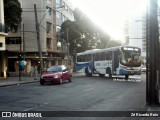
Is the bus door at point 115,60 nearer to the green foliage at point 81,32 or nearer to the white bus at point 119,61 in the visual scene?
the white bus at point 119,61

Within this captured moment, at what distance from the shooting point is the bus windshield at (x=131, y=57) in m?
33.4

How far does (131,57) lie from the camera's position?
33.6 m

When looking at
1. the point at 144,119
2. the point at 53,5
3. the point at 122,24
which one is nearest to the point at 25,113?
the point at 144,119

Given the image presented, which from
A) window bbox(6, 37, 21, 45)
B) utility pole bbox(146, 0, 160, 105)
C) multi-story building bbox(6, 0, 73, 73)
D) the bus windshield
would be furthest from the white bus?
window bbox(6, 37, 21, 45)

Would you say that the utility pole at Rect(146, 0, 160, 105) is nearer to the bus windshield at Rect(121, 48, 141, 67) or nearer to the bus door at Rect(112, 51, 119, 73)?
the bus windshield at Rect(121, 48, 141, 67)

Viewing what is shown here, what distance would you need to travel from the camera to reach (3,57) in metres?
41.8

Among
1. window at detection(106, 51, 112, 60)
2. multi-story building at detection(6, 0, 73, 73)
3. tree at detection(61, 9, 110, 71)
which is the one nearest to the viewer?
window at detection(106, 51, 112, 60)

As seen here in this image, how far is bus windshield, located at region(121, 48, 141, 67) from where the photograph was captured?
1314 inches

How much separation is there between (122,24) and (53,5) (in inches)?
3954

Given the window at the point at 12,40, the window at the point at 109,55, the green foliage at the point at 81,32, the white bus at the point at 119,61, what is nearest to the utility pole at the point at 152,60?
the white bus at the point at 119,61

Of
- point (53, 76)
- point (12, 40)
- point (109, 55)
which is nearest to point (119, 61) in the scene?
point (109, 55)

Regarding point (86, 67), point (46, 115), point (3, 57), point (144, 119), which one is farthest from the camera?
point (86, 67)

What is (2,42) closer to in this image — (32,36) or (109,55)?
(109,55)

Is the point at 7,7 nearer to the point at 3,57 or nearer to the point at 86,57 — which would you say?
the point at 3,57
